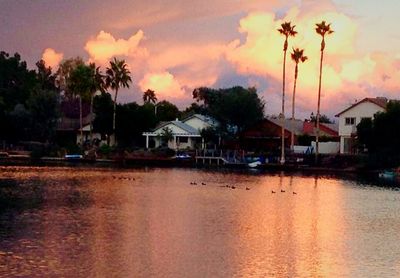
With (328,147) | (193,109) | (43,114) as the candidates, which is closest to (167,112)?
(193,109)

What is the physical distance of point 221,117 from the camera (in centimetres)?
11475

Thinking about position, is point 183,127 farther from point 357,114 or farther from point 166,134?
point 357,114

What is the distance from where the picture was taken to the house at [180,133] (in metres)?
117

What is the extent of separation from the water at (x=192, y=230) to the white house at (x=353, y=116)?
1471 inches

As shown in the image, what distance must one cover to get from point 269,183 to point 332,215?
26457 mm

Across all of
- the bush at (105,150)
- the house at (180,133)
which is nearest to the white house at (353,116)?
the house at (180,133)

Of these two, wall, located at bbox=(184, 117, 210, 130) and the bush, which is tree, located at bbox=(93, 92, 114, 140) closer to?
the bush

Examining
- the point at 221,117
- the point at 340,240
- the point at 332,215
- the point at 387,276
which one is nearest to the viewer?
the point at 387,276

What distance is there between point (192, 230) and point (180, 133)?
80.8 meters

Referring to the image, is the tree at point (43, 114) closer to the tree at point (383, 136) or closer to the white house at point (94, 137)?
the white house at point (94, 137)

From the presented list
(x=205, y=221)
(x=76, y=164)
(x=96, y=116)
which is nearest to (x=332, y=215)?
(x=205, y=221)

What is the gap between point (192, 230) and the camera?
36.7m

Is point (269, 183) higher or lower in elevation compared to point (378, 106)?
lower

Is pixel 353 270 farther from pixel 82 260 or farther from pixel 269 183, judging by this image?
pixel 269 183
